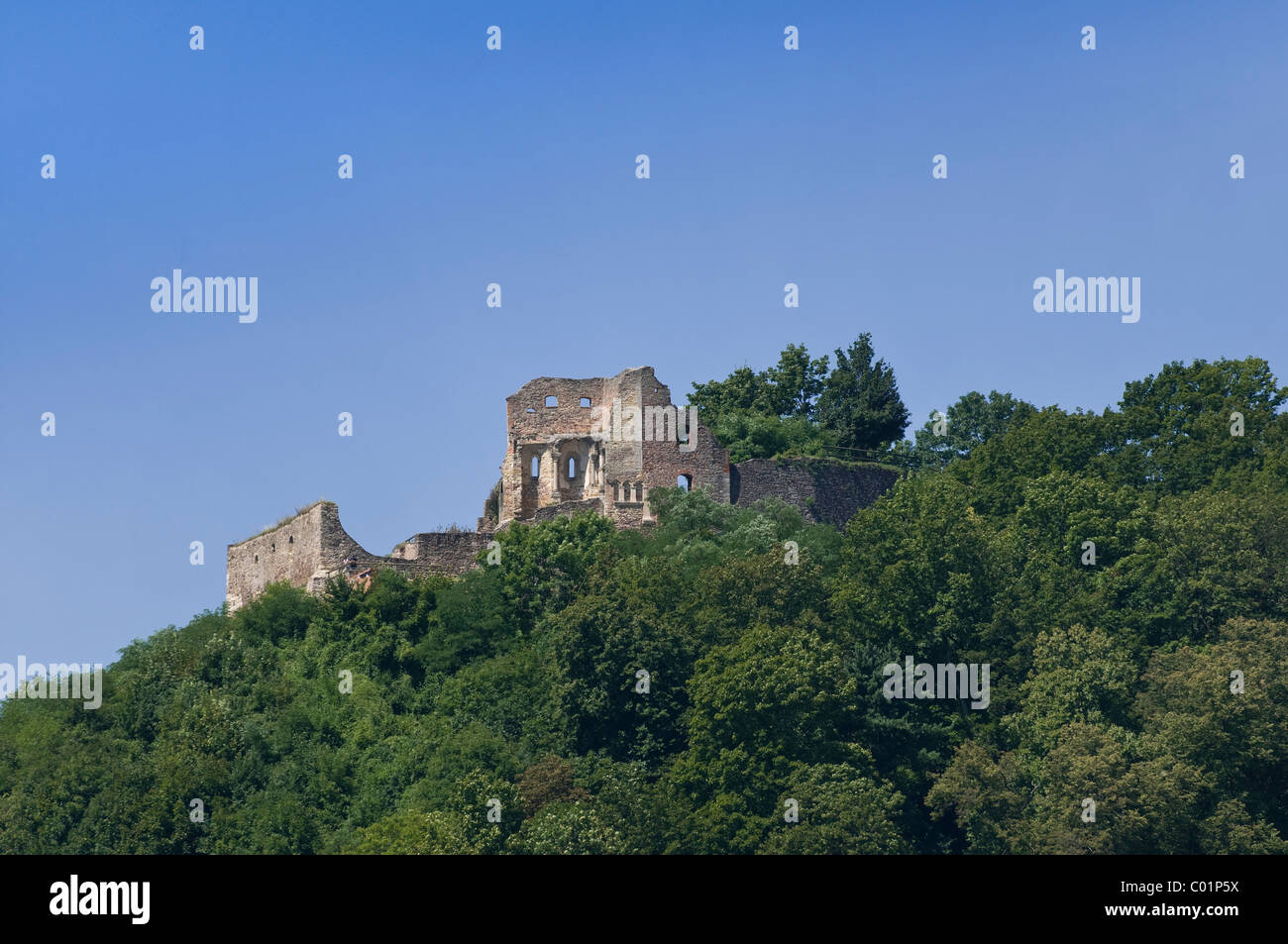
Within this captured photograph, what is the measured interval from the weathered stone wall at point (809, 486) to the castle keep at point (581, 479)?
0.03 m

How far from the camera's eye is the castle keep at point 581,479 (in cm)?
5684

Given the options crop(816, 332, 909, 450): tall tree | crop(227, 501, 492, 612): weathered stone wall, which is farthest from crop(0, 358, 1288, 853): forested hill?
crop(816, 332, 909, 450): tall tree

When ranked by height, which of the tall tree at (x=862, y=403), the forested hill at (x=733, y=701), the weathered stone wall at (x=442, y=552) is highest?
the tall tree at (x=862, y=403)

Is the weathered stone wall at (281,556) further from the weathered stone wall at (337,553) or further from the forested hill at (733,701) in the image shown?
the forested hill at (733,701)

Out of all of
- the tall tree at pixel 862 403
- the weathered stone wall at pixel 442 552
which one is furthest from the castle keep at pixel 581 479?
the tall tree at pixel 862 403

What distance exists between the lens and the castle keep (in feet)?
186

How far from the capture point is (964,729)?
5050 cm

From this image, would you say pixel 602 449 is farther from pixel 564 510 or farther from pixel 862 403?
pixel 862 403

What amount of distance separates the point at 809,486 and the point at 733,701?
13.9m

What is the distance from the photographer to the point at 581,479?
6000 centimetres

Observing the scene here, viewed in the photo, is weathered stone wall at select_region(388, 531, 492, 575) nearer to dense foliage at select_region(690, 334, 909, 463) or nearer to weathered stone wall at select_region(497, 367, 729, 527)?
weathered stone wall at select_region(497, 367, 729, 527)

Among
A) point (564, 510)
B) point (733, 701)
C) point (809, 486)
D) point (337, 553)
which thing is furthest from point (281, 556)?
point (733, 701)
